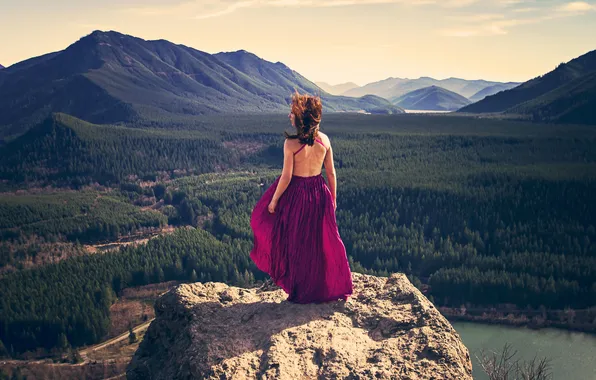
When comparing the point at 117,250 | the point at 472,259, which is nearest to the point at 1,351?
the point at 117,250

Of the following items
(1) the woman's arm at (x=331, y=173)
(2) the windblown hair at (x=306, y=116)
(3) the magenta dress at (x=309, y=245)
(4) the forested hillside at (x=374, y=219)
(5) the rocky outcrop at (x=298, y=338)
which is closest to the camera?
(5) the rocky outcrop at (x=298, y=338)

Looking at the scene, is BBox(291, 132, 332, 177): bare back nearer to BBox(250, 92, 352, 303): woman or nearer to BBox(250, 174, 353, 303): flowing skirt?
BBox(250, 92, 352, 303): woman

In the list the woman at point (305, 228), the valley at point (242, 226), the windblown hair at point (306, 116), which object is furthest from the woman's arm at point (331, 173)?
the valley at point (242, 226)

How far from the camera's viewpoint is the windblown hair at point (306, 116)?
14.3 meters

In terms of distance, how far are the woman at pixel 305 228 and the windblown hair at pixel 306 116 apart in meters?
0.14

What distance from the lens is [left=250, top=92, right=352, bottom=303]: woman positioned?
14.9m

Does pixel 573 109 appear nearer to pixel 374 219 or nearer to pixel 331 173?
pixel 374 219

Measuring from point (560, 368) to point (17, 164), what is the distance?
145577 mm

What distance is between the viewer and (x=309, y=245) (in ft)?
50.1

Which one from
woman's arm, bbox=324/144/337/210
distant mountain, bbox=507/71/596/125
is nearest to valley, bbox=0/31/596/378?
woman's arm, bbox=324/144/337/210

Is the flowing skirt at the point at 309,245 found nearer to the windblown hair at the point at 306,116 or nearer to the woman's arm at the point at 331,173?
the woman's arm at the point at 331,173

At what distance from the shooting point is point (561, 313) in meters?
62.6

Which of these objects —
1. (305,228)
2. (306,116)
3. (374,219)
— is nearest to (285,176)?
(305,228)

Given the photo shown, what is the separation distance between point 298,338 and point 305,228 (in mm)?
3215
